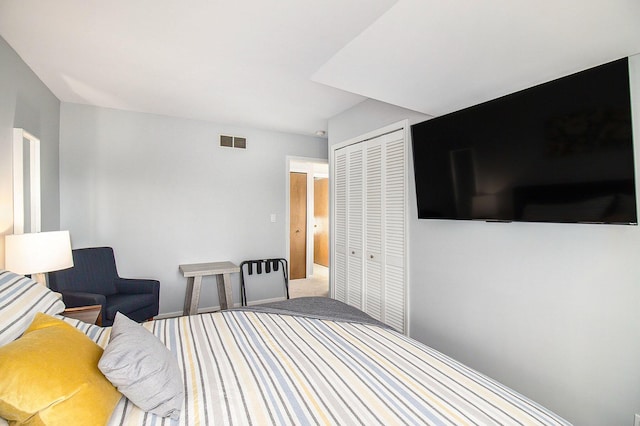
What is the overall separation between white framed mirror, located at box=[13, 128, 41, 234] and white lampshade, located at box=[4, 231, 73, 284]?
1.30ft

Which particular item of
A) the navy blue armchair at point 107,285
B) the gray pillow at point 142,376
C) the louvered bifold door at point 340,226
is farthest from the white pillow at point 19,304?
the louvered bifold door at point 340,226

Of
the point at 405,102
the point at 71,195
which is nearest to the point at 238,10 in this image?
the point at 405,102

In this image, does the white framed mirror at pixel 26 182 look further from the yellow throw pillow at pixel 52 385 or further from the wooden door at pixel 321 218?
the wooden door at pixel 321 218

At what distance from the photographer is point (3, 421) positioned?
85 centimetres

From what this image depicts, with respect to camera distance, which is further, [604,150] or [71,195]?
[71,195]

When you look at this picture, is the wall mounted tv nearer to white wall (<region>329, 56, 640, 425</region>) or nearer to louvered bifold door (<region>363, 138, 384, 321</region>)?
white wall (<region>329, 56, 640, 425</region>)

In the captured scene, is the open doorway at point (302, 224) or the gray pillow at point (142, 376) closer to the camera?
the gray pillow at point (142, 376)

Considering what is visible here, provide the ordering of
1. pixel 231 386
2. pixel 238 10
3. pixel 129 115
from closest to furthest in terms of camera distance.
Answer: pixel 231 386 → pixel 238 10 → pixel 129 115

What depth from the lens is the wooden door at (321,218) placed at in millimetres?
6707

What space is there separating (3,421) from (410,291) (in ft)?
8.05

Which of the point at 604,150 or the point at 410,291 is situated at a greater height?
the point at 604,150

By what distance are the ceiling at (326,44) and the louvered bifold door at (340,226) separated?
947 mm

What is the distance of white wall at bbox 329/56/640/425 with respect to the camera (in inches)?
59.1

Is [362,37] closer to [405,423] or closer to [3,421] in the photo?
[405,423]
